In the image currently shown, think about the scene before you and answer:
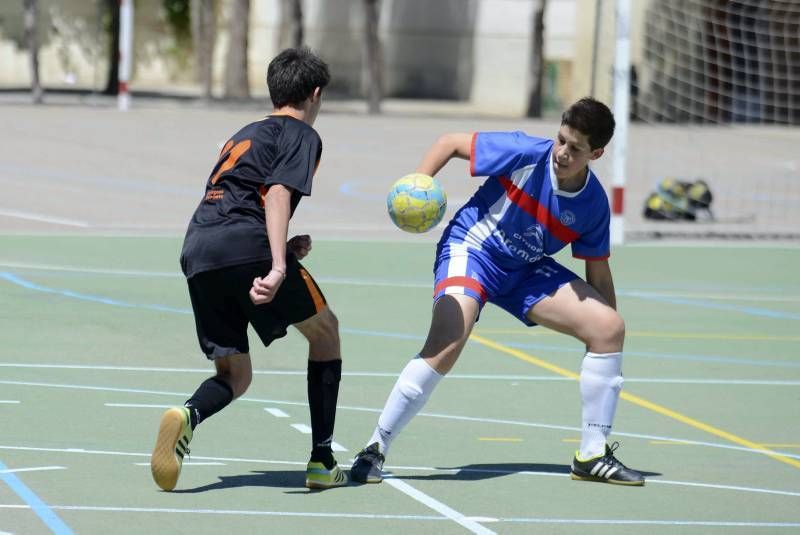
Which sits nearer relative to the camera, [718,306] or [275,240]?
[275,240]

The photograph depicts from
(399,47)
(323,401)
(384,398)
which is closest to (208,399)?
(323,401)

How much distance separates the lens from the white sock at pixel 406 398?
7.19m

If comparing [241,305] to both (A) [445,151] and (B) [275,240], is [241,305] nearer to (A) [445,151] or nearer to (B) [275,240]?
(B) [275,240]

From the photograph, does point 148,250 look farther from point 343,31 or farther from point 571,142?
point 343,31

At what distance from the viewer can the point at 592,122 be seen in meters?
7.09

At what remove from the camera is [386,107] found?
44.5m

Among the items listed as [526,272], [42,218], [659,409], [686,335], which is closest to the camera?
[526,272]

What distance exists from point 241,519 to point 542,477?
5.54ft

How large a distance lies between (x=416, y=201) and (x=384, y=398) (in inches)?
102

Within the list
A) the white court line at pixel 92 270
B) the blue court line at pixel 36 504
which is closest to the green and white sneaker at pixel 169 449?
the blue court line at pixel 36 504

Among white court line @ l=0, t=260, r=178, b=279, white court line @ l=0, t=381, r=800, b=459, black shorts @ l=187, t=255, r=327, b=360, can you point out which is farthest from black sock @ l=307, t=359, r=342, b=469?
white court line @ l=0, t=260, r=178, b=279

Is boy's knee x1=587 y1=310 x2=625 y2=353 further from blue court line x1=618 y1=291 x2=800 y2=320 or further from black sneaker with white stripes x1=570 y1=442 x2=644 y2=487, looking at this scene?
blue court line x1=618 y1=291 x2=800 y2=320

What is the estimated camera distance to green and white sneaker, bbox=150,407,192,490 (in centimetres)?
666

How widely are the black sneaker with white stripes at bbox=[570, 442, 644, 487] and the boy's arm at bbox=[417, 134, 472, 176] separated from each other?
1.48 m
